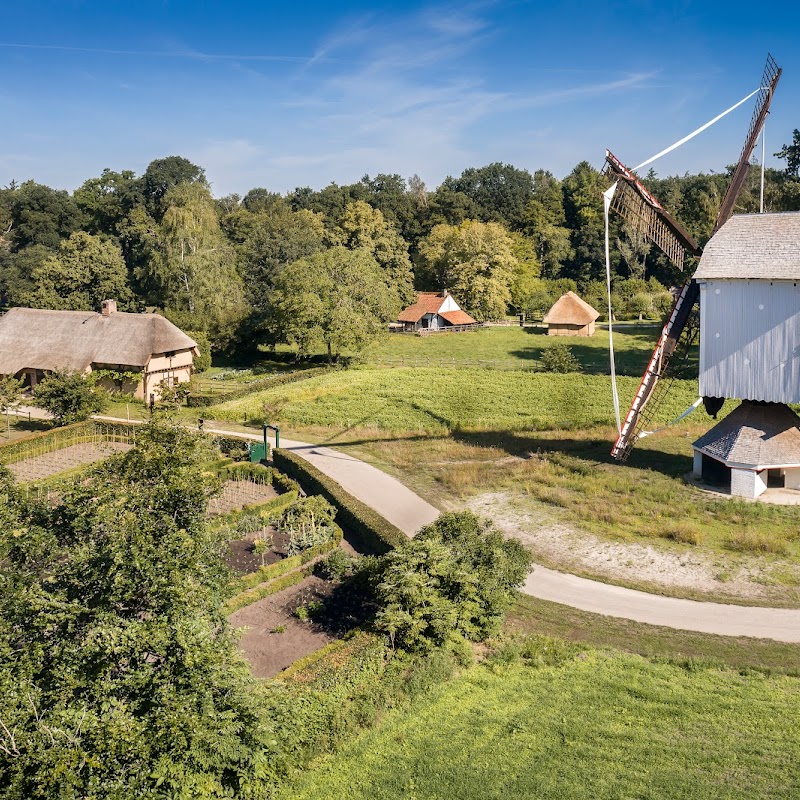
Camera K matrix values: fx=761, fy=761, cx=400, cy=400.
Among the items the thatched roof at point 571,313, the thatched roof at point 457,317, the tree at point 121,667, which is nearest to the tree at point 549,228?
the thatched roof at point 457,317

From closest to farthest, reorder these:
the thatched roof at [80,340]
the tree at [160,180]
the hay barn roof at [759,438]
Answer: the hay barn roof at [759,438], the thatched roof at [80,340], the tree at [160,180]

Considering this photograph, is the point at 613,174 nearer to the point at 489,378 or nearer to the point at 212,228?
the point at 489,378

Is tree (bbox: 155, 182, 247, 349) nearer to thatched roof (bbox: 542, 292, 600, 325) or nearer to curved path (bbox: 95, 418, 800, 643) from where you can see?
thatched roof (bbox: 542, 292, 600, 325)

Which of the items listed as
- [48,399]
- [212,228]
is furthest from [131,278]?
[48,399]

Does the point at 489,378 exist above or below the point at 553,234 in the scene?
below

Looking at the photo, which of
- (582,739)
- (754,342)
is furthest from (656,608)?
(754,342)

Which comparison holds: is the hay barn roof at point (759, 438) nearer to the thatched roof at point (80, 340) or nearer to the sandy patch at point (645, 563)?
the sandy patch at point (645, 563)

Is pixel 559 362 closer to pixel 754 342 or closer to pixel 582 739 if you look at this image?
pixel 754 342
